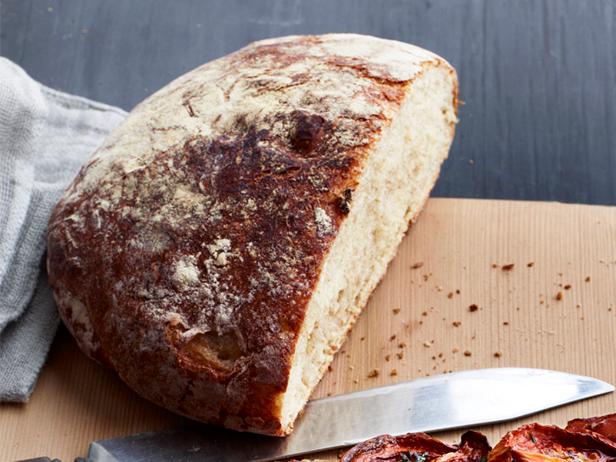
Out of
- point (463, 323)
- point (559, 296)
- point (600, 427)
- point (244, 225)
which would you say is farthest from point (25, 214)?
point (600, 427)

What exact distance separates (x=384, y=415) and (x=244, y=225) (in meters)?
0.81

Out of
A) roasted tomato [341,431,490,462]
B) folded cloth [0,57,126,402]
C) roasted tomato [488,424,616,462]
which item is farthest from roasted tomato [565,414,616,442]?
folded cloth [0,57,126,402]

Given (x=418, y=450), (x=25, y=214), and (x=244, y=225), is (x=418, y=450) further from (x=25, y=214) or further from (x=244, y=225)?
(x=25, y=214)

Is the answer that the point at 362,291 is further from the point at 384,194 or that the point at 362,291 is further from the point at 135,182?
the point at 135,182

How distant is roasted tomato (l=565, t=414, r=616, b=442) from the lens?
8.05ft

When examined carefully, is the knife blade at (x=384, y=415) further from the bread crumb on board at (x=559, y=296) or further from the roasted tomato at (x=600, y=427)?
the roasted tomato at (x=600, y=427)

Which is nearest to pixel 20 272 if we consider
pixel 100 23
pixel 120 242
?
pixel 120 242

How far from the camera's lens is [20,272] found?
11.4 feet

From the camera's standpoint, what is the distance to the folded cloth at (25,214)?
11.0 feet

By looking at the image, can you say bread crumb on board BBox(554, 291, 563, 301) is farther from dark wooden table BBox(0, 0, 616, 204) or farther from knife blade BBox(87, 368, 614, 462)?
dark wooden table BBox(0, 0, 616, 204)

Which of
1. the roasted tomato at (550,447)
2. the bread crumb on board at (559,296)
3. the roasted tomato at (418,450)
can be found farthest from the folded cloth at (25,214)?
the bread crumb on board at (559,296)

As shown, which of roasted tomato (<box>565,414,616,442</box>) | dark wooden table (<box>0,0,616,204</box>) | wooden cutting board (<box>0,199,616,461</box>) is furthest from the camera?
dark wooden table (<box>0,0,616,204</box>)

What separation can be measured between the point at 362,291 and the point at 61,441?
3.96ft

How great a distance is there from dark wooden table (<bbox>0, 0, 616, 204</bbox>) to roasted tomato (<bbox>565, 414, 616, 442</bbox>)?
1727 millimetres
